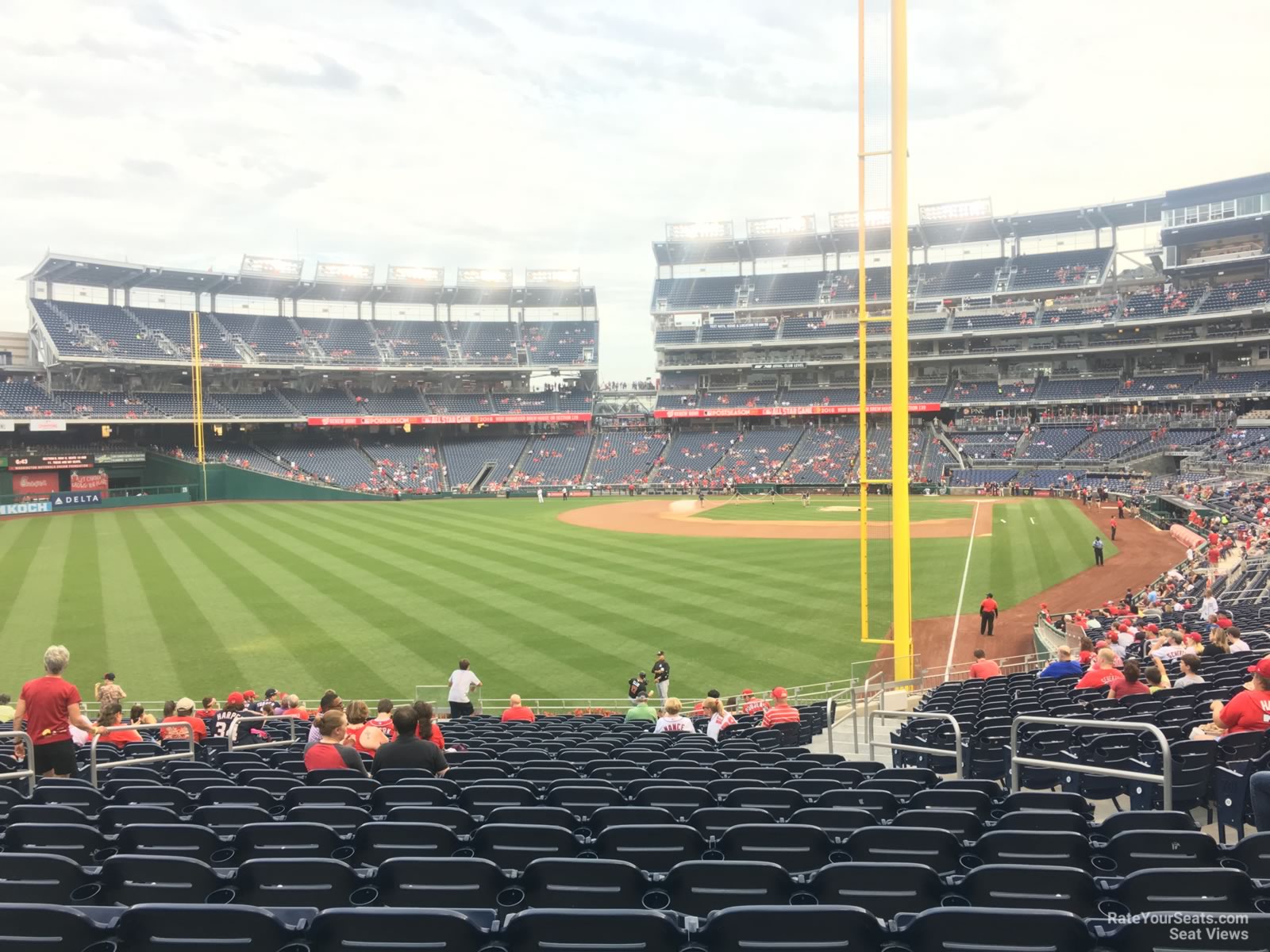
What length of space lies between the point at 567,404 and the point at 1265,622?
70.8 metres

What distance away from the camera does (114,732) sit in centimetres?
974

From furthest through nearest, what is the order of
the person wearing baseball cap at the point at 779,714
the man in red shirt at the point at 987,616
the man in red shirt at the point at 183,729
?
1. the man in red shirt at the point at 987,616
2. the man in red shirt at the point at 183,729
3. the person wearing baseball cap at the point at 779,714

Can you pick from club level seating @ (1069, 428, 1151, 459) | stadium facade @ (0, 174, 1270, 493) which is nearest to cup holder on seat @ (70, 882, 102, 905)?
stadium facade @ (0, 174, 1270, 493)

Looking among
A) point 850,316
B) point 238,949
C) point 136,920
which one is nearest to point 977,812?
point 238,949

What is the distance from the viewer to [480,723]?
12.4 meters

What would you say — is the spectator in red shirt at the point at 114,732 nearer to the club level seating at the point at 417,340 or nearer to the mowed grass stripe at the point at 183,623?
the mowed grass stripe at the point at 183,623

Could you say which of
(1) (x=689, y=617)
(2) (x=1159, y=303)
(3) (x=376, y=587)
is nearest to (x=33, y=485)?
(3) (x=376, y=587)

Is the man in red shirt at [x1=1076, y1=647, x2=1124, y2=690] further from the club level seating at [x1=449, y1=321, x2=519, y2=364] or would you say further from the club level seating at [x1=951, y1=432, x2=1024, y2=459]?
the club level seating at [x1=449, y1=321, x2=519, y2=364]

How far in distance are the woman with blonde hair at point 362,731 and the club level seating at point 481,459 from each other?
61.4m

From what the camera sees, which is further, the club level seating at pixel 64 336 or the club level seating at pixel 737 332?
the club level seating at pixel 737 332

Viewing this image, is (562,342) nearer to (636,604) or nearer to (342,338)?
(342,338)

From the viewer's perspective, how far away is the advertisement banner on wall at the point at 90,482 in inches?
2256

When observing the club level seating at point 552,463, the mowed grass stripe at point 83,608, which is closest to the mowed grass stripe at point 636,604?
the mowed grass stripe at point 83,608

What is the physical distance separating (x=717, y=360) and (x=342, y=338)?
37.8m
